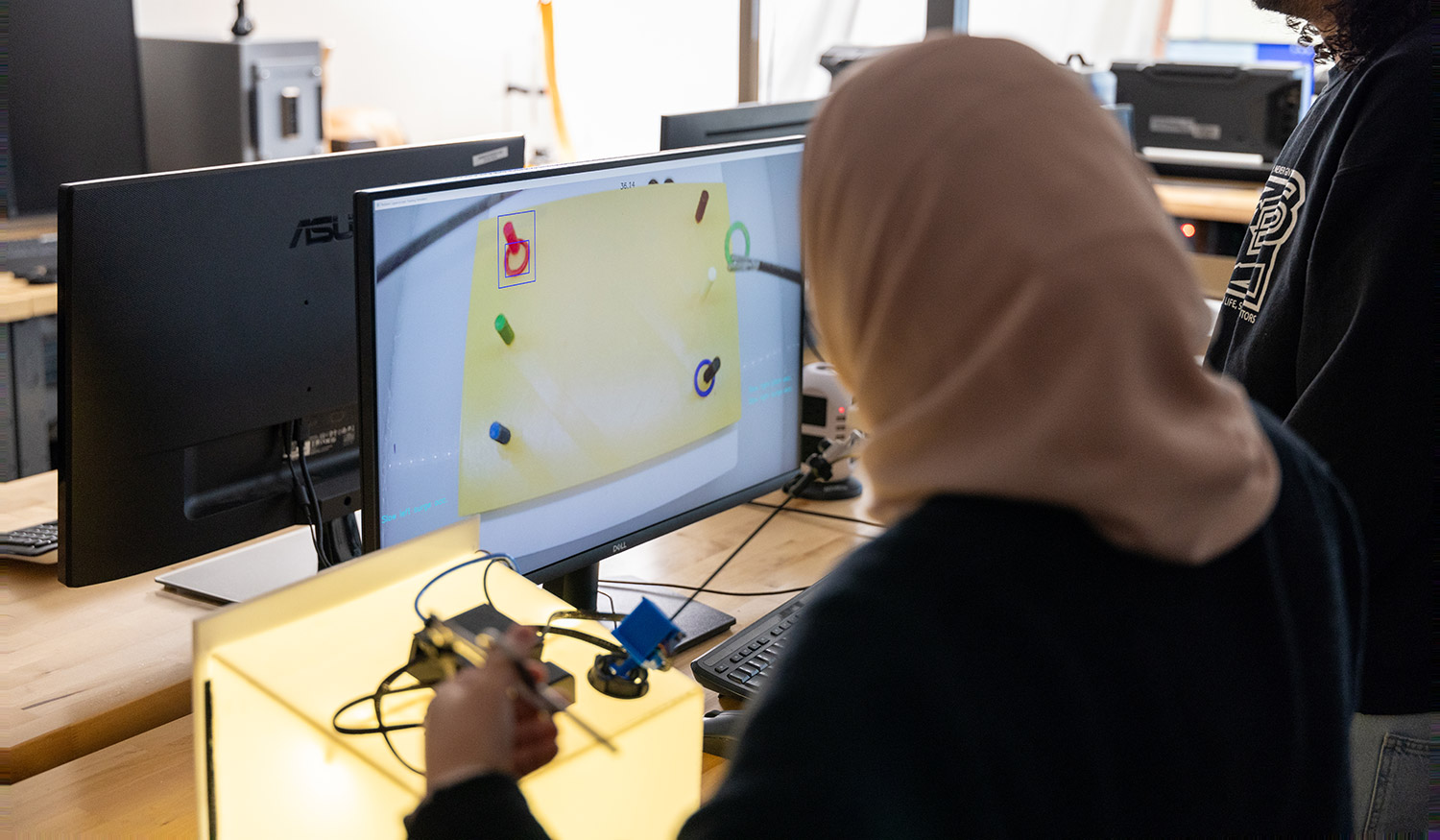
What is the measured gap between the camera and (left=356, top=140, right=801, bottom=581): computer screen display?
1117 mm

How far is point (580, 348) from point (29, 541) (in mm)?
846

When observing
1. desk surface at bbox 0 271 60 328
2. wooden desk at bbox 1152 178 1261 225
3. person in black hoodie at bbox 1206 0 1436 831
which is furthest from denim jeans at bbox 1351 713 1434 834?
desk surface at bbox 0 271 60 328

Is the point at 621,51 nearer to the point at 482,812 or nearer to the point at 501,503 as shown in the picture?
the point at 501,503

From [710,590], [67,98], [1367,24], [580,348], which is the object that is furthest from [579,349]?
[67,98]

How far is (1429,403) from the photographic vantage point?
1.29m

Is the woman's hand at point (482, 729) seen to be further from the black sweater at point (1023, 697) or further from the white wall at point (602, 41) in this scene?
the white wall at point (602, 41)

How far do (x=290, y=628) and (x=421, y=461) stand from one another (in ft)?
1.01

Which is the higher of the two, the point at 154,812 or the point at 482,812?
the point at 482,812

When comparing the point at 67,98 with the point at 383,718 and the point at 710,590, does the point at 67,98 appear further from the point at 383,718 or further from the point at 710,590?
the point at 383,718

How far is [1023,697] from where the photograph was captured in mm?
578

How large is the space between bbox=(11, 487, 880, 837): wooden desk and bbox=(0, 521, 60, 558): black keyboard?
12.6 inches

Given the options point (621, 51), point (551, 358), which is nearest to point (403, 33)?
point (621, 51)

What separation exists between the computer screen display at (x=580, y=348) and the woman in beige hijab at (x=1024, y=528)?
546 mm

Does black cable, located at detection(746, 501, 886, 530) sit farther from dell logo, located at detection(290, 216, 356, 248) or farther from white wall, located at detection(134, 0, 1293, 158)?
white wall, located at detection(134, 0, 1293, 158)
